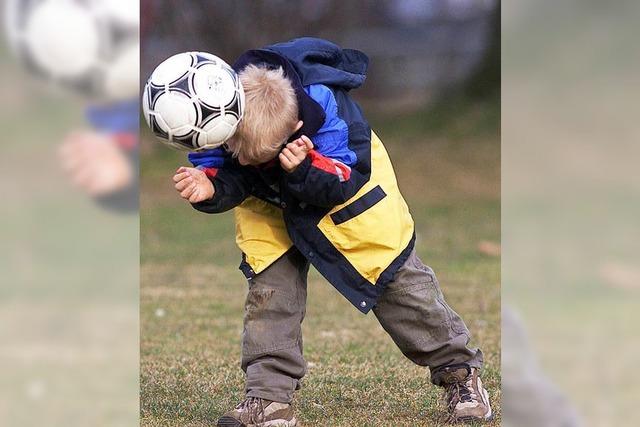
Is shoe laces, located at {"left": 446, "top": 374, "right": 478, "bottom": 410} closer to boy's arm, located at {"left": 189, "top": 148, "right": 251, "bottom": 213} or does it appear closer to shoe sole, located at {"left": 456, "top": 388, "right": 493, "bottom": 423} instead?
shoe sole, located at {"left": 456, "top": 388, "right": 493, "bottom": 423}

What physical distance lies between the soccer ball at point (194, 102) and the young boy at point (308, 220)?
0.10 meters

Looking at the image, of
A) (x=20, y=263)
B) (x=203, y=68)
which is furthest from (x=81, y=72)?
(x=203, y=68)

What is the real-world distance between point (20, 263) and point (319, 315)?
381 cm

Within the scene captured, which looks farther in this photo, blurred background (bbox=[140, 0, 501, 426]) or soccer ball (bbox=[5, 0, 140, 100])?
blurred background (bbox=[140, 0, 501, 426])

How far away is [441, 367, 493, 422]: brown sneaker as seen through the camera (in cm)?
325

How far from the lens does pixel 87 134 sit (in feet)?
4.51

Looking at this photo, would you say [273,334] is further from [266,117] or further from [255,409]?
[266,117]

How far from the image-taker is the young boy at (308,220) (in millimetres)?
2820

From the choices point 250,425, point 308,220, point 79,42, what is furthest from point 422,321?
point 79,42

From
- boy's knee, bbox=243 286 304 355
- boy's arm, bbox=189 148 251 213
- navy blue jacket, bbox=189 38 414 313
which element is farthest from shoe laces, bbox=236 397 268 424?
boy's arm, bbox=189 148 251 213

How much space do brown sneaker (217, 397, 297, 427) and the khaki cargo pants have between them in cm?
2

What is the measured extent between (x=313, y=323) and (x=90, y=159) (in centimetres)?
364

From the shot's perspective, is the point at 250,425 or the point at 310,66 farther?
the point at 250,425

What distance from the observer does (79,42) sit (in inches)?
56.8
